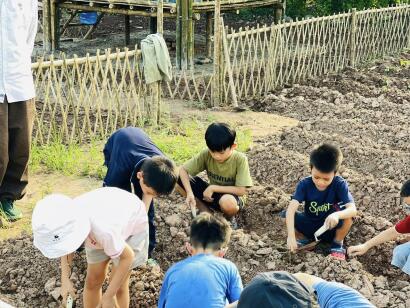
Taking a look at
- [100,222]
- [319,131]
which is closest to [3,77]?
[100,222]

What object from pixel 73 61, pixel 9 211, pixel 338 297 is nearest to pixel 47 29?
pixel 73 61

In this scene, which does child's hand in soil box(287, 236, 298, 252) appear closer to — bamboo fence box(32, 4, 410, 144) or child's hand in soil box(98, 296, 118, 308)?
child's hand in soil box(98, 296, 118, 308)

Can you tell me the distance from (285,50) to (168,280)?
315 inches

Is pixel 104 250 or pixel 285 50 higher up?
pixel 285 50

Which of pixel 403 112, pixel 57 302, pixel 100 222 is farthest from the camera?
pixel 403 112

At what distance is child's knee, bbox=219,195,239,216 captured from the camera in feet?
17.5

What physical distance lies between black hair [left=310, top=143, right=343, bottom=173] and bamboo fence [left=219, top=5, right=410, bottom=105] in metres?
5.10

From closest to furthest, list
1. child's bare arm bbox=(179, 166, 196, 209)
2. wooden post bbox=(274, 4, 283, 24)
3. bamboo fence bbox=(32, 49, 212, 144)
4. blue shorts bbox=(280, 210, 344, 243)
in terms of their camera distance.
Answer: blue shorts bbox=(280, 210, 344, 243) < child's bare arm bbox=(179, 166, 196, 209) < bamboo fence bbox=(32, 49, 212, 144) < wooden post bbox=(274, 4, 283, 24)

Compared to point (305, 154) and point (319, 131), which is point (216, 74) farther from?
point (305, 154)

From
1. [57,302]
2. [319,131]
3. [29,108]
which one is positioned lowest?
[57,302]

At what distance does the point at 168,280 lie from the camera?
329 centimetres

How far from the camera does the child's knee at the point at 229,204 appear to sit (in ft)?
17.5

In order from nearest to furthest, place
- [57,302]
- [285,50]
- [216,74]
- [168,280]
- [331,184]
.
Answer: [168,280] → [57,302] → [331,184] → [216,74] → [285,50]

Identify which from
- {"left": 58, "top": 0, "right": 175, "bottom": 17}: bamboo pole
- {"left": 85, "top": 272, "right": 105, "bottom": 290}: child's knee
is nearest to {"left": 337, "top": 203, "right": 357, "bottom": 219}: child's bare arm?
{"left": 85, "top": 272, "right": 105, "bottom": 290}: child's knee
